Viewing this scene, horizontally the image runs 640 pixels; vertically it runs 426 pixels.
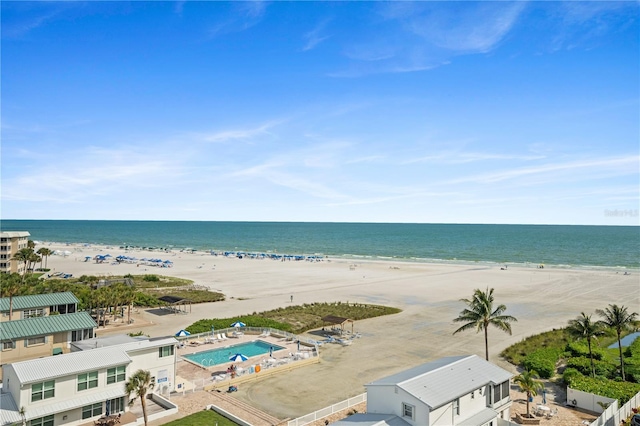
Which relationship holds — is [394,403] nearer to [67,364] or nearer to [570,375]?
[67,364]

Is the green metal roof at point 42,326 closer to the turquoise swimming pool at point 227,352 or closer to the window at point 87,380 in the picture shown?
the turquoise swimming pool at point 227,352

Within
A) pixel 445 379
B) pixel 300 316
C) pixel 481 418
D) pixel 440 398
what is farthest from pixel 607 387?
A: pixel 300 316

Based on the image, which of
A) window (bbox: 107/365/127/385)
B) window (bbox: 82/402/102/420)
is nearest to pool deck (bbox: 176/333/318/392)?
window (bbox: 107/365/127/385)

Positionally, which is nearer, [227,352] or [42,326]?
[42,326]

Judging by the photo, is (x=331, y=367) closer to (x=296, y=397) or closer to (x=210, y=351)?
(x=296, y=397)

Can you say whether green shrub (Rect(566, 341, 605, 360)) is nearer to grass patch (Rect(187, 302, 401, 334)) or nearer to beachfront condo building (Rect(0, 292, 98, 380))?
grass patch (Rect(187, 302, 401, 334))

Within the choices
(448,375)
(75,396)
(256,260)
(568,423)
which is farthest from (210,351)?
(256,260)

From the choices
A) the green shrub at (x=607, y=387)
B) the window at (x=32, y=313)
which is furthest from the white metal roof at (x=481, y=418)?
the window at (x=32, y=313)
